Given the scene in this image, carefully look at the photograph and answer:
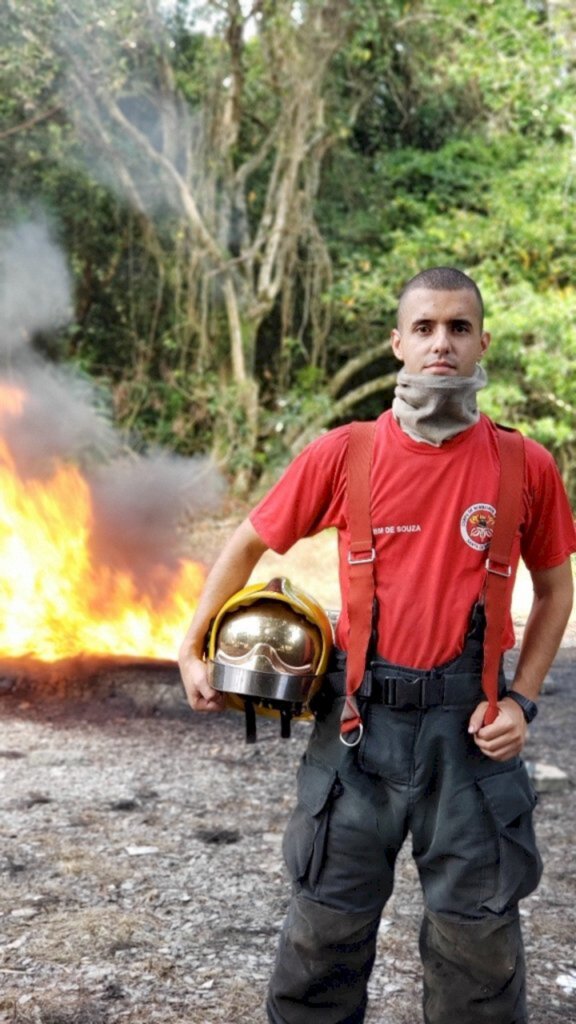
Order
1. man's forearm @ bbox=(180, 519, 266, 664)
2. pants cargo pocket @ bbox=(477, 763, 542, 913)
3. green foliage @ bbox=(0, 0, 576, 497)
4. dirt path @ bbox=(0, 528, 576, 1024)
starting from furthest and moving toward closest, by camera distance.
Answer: green foliage @ bbox=(0, 0, 576, 497)
dirt path @ bbox=(0, 528, 576, 1024)
man's forearm @ bbox=(180, 519, 266, 664)
pants cargo pocket @ bbox=(477, 763, 542, 913)

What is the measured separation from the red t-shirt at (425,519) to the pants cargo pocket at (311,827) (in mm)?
316

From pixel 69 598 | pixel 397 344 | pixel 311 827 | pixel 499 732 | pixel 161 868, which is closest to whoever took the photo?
pixel 499 732

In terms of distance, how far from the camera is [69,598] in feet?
22.2

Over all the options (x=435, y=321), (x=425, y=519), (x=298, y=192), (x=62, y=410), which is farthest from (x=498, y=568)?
(x=298, y=192)

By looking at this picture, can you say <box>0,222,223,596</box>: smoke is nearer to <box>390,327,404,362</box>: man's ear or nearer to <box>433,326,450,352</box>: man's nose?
<box>390,327,404,362</box>: man's ear

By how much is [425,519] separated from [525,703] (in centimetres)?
47

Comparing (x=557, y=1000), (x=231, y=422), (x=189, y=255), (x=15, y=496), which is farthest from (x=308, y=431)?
(x=557, y=1000)

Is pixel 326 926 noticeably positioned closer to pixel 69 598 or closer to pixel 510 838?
pixel 510 838

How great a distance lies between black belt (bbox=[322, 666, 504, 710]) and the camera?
2.32 meters

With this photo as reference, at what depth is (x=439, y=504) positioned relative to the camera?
2.38m

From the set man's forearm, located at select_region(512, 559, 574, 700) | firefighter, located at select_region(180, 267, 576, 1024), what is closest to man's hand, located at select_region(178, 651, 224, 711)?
firefighter, located at select_region(180, 267, 576, 1024)

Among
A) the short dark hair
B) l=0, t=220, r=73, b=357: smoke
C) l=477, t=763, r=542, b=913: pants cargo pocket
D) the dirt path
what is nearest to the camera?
l=477, t=763, r=542, b=913: pants cargo pocket

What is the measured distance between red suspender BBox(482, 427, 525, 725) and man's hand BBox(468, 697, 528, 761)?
17 mm

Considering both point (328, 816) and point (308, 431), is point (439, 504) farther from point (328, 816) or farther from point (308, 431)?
point (308, 431)
